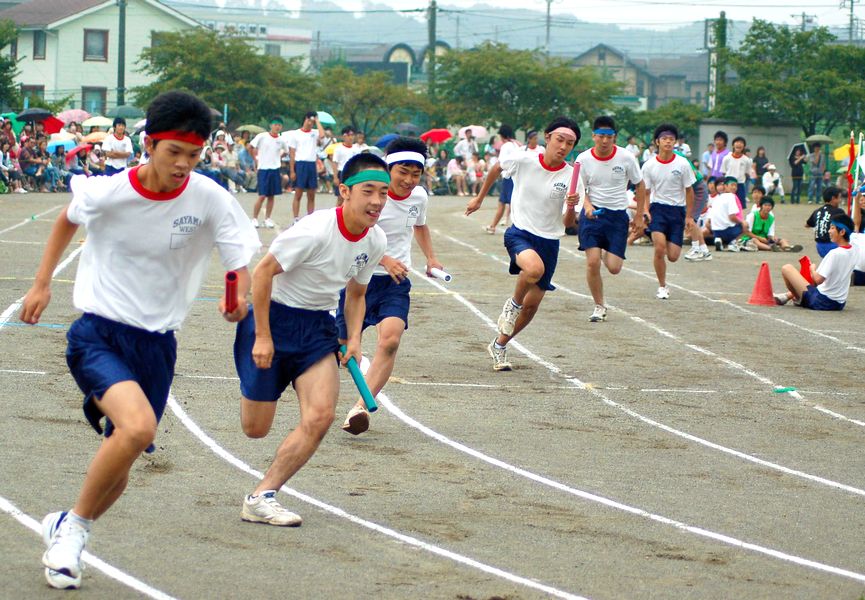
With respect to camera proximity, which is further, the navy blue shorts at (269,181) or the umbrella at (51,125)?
the umbrella at (51,125)

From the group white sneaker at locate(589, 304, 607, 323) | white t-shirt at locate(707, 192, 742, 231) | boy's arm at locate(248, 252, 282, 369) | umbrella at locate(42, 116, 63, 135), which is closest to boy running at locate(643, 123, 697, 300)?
white sneaker at locate(589, 304, 607, 323)

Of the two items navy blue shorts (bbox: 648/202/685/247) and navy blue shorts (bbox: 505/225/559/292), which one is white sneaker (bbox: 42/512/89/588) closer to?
navy blue shorts (bbox: 505/225/559/292)

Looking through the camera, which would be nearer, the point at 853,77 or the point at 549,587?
the point at 549,587

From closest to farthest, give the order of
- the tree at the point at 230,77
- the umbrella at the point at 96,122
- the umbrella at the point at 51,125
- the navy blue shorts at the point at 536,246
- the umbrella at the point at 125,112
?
the navy blue shorts at the point at 536,246
the umbrella at the point at 51,125
the umbrella at the point at 96,122
the umbrella at the point at 125,112
the tree at the point at 230,77

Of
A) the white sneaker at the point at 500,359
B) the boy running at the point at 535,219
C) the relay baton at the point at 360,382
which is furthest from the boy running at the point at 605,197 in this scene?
the relay baton at the point at 360,382

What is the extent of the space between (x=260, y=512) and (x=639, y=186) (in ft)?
30.6

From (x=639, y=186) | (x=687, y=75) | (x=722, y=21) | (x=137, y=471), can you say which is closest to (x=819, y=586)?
(x=137, y=471)

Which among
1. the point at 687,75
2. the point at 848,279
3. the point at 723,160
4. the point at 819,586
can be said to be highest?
the point at 687,75

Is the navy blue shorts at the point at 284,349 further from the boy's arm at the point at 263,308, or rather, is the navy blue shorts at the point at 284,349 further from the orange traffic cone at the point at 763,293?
the orange traffic cone at the point at 763,293

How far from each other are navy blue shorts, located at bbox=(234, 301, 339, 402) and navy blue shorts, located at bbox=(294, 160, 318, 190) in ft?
58.1

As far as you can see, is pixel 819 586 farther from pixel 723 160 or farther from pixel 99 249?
pixel 723 160

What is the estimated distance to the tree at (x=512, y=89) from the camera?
56.7 m

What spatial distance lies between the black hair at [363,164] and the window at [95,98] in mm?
66587

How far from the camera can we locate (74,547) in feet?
17.4
